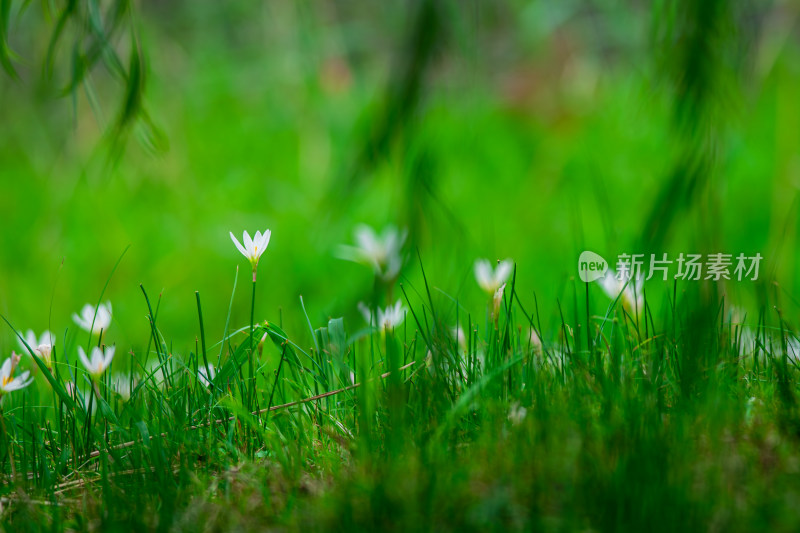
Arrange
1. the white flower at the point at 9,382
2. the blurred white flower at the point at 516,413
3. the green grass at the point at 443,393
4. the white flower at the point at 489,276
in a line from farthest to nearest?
the white flower at the point at 489,276
the white flower at the point at 9,382
the blurred white flower at the point at 516,413
the green grass at the point at 443,393

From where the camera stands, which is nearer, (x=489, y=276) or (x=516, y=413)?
(x=516, y=413)

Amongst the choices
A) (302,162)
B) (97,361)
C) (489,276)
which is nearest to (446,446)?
(489,276)

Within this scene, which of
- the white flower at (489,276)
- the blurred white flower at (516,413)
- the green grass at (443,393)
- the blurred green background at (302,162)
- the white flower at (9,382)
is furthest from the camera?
the blurred green background at (302,162)

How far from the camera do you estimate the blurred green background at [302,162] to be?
276 centimetres

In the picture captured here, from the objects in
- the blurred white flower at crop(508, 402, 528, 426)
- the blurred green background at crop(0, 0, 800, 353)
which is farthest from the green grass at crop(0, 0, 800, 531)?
the blurred green background at crop(0, 0, 800, 353)

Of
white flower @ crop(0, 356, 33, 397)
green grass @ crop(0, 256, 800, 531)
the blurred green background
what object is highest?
the blurred green background

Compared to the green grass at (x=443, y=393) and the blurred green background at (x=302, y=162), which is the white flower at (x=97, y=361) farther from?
the blurred green background at (x=302, y=162)

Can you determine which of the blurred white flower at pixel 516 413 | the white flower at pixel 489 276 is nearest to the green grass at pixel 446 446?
the blurred white flower at pixel 516 413

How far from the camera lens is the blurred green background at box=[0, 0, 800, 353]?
9.05ft

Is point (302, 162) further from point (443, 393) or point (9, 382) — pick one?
point (443, 393)

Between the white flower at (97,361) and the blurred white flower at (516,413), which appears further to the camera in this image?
the white flower at (97,361)

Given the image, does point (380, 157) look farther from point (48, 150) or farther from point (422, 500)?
point (48, 150)

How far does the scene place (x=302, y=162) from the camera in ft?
11.9

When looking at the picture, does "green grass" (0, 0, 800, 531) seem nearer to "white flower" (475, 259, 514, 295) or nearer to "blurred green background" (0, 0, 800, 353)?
"white flower" (475, 259, 514, 295)
